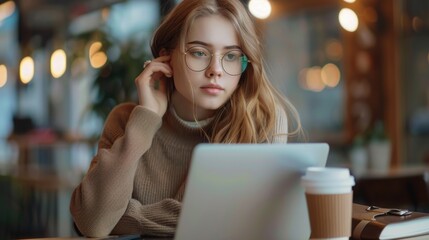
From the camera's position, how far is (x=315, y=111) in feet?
26.3

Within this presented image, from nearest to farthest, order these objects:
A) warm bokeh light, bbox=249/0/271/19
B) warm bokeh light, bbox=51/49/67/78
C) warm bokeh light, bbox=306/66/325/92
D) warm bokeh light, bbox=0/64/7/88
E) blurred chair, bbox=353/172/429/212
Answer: blurred chair, bbox=353/172/429/212 → warm bokeh light, bbox=249/0/271/19 → warm bokeh light, bbox=51/49/67/78 → warm bokeh light, bbox=306/66/325/92 → warm bokeh light, bbox=0/64/7/88

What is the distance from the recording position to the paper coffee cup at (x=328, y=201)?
1.34m

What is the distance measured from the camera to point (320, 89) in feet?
26.0

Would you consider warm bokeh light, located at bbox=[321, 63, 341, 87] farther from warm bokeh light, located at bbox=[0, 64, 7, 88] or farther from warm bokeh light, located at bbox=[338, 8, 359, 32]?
warm bokeh light, located at bbox=[0, 64, 7, 88]

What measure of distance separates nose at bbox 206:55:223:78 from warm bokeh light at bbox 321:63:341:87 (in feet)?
19.3

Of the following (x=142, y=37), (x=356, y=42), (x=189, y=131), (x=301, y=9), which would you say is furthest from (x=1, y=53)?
(x=189, y=131)

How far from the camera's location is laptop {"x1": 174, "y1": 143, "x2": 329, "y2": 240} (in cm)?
133

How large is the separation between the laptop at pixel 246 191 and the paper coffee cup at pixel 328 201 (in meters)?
0.05

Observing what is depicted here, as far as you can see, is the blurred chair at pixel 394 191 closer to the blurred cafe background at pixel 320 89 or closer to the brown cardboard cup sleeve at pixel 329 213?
the blurred cafe background at pixel 320 89

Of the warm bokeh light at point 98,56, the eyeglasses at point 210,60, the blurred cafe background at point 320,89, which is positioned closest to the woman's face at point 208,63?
the eyeglasses at point 210,60

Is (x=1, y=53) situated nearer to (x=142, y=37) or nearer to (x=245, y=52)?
(x=142, y=37)

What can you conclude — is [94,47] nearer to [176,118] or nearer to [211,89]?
[176,118]

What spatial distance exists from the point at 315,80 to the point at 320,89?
0.57 feet

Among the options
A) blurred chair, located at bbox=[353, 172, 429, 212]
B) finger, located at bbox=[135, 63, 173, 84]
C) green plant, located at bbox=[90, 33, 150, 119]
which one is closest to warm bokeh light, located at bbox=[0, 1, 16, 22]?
green plant, located at bbox=[90, 33, 150, 119]
